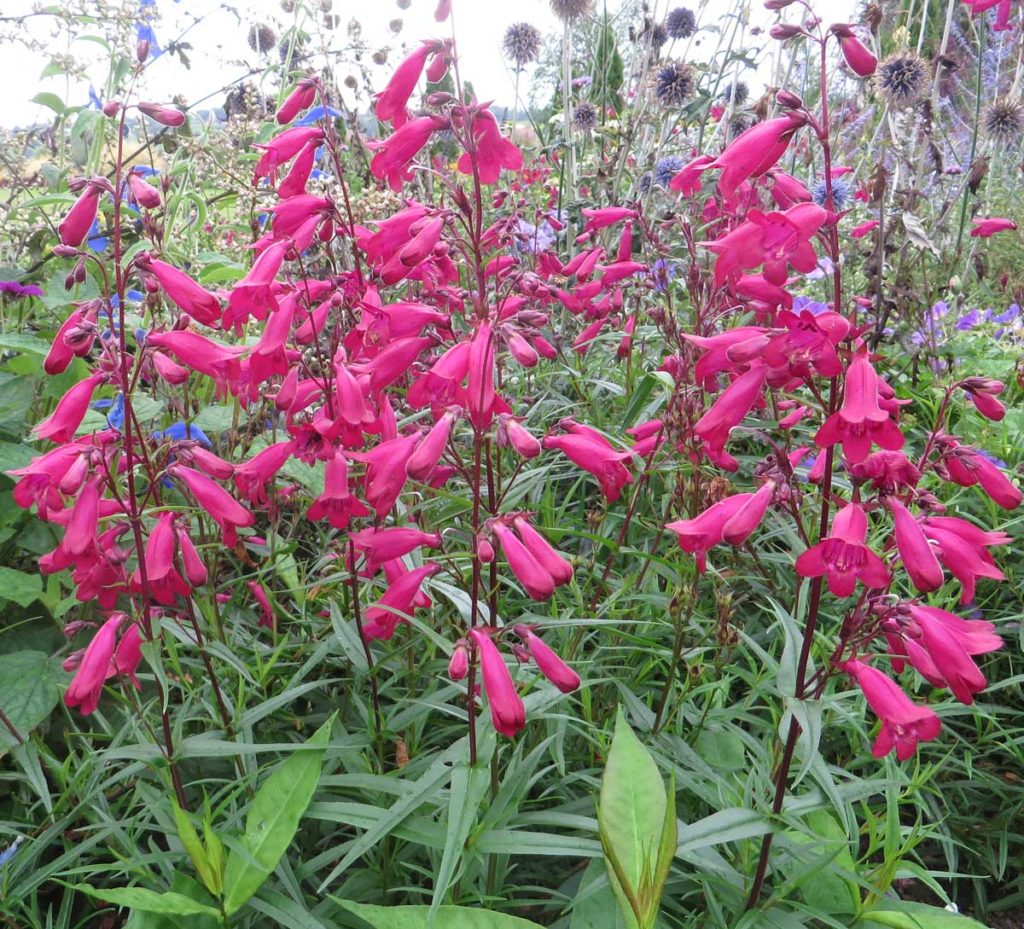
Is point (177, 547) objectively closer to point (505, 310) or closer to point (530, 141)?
point (505, 310)

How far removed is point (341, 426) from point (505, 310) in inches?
23.4

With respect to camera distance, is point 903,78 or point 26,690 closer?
point 26,690

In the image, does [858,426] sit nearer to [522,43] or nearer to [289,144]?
[289,144]

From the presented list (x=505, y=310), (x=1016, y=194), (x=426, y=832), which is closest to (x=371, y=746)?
(x=426, y=832)

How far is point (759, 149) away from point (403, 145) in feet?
2.47

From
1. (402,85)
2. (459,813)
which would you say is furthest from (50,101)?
(459,813)

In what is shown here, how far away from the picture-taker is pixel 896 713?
1.58 meters

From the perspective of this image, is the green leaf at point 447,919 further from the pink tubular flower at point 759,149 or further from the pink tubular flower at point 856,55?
the pink tubular flower at point 856,55

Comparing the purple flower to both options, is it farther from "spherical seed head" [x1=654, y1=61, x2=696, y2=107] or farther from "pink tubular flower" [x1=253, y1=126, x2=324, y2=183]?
"spherical seed head" [x1=654, y1=61, x2=696, y2=107]

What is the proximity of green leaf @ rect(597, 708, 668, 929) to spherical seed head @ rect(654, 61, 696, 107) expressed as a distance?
15.2 feet

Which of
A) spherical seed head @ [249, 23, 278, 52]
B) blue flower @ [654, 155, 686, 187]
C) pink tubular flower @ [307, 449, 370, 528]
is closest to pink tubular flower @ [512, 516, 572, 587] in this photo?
pink tubular flower @ [307, 449, 370, 528]

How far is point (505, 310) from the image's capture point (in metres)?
2.19

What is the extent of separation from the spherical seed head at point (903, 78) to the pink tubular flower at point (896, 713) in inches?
157

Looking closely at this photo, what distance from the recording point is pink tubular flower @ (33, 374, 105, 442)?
70.6 inches
